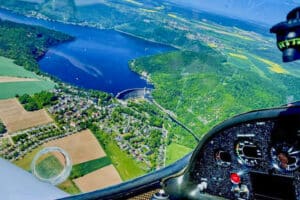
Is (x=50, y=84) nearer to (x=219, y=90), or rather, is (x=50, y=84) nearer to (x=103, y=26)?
(x=219, y=90)

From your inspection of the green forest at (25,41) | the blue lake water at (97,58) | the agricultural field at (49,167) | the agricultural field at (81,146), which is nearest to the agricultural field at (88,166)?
the agricultural field at (81,146)

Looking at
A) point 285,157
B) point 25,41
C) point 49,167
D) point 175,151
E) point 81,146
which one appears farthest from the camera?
point 25,41

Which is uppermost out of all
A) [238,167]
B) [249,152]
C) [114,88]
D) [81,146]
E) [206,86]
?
[249,152]

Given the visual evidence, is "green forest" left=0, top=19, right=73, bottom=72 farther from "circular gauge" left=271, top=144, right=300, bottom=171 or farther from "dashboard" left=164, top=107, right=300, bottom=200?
"circular gauge" left=271, top=144, right=300, bottom=171

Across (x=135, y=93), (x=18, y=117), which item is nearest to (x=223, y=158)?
(x=18, y=117)

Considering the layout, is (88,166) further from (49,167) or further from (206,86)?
(206,86)

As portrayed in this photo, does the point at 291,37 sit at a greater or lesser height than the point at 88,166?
greater

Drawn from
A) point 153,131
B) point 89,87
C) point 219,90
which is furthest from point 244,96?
point 89,87

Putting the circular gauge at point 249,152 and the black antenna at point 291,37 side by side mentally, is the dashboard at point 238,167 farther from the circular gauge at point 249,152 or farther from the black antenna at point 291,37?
the black antenna at point 291,37
